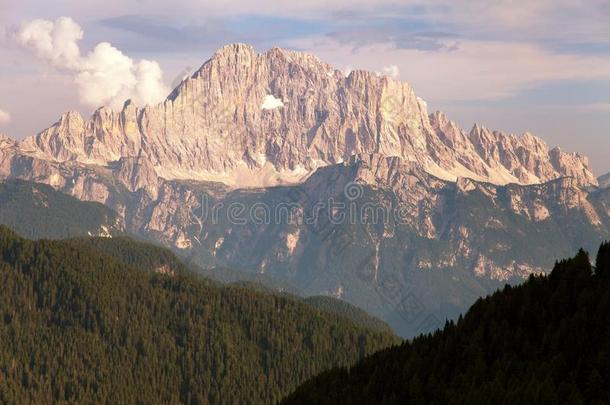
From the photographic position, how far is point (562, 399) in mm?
193625

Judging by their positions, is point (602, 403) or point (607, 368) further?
point (607, 368)

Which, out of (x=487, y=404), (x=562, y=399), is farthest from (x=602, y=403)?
(x=487, y=404)

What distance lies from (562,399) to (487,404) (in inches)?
526

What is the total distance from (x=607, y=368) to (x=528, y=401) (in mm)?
16194

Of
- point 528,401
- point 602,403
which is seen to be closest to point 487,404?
point 528,401

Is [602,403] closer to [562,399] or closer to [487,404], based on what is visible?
[562,399]

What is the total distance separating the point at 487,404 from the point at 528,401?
24.2 feet

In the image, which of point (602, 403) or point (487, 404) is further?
point (487, 404)

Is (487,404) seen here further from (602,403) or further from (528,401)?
(602,403)

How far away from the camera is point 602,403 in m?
185

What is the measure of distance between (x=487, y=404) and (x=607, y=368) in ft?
74.3

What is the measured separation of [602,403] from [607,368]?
1511 centimetres

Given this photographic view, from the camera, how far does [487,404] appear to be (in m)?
198
